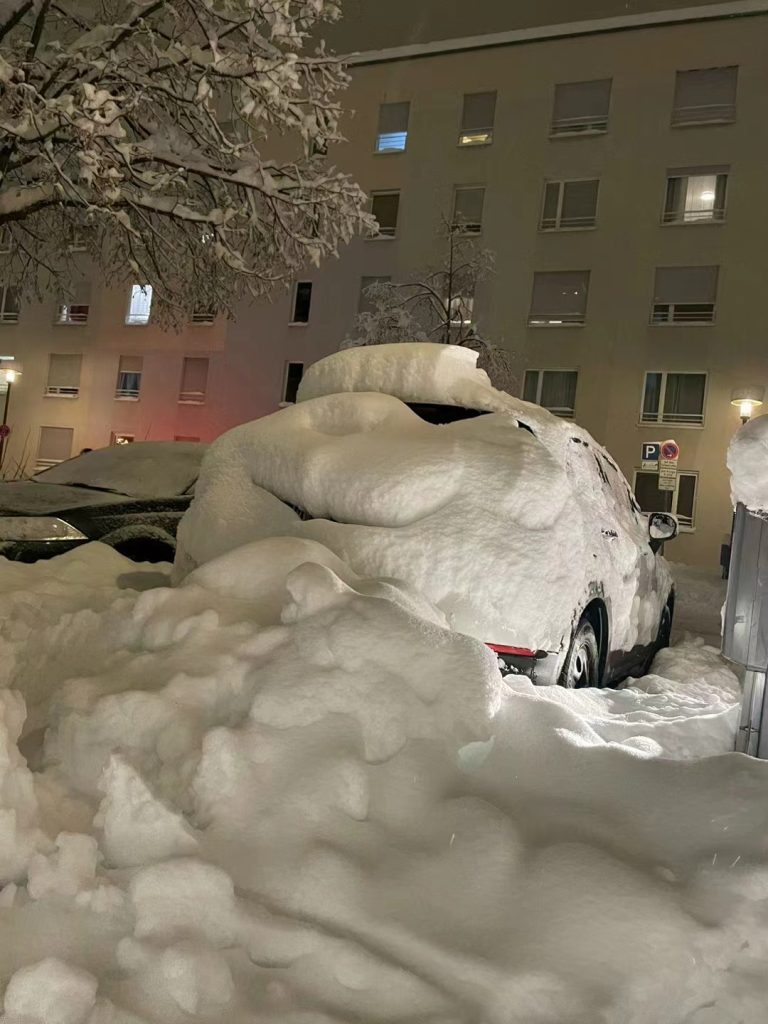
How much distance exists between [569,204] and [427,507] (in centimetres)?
2413

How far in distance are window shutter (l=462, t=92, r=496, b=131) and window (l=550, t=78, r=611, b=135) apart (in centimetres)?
196

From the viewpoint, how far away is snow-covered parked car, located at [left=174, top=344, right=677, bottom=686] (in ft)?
13.9

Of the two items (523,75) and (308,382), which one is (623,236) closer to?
(523,75)

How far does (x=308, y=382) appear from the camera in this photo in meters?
5.65

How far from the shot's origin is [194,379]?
29891mm

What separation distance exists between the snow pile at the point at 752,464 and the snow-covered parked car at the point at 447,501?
0.99m

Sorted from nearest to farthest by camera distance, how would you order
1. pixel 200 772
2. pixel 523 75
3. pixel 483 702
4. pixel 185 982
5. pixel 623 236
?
pixel 185 982 → pixel 200 772 → pixel 483 702 → pixel 623 236 → pixel 523 75

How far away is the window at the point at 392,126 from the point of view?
2869 cm

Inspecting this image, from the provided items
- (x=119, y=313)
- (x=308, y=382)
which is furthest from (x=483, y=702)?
(x=119, y=313)

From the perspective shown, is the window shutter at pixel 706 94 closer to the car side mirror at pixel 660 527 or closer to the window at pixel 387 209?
the window at pixel 387 209

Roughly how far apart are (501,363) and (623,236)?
5.52m

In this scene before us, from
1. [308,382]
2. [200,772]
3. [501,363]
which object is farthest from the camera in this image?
[501,363]

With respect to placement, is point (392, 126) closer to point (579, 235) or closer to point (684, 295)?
point (579, 235)

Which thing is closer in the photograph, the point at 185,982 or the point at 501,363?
the point at 185,982
